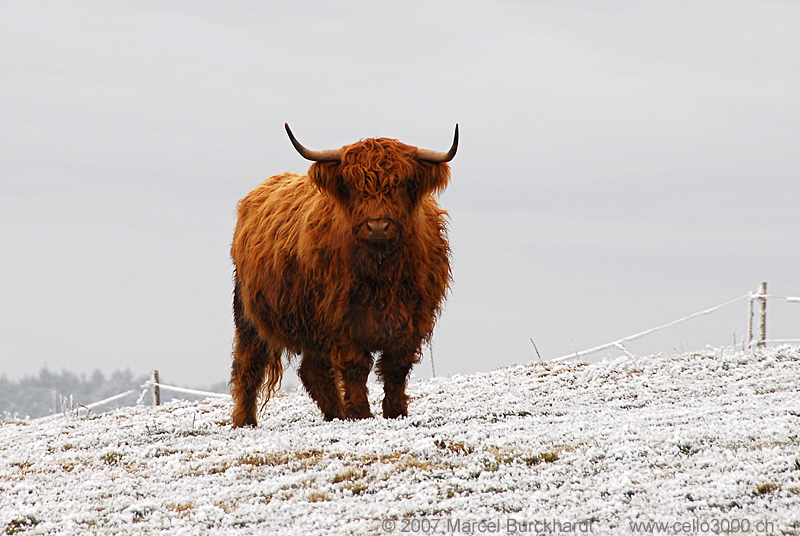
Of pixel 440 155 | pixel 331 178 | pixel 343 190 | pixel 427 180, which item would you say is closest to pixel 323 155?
pixel 331 178

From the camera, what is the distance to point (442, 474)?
6035mm

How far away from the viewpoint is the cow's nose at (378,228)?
26.9 feet

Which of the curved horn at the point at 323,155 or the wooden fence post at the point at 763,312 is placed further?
the wooden fence post at the point at 763,312

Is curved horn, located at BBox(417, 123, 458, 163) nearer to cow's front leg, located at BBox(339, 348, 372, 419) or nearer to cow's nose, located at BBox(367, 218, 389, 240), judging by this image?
cow's nose, located at BBox(367, 218, 389, 240)

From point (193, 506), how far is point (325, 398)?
457 cm

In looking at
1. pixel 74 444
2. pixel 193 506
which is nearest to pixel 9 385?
pixel 74 444

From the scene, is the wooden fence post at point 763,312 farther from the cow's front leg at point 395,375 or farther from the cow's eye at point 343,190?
the cow's eye at point 343,190

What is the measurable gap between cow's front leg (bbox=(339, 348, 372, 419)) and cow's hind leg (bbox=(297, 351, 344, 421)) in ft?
4.55

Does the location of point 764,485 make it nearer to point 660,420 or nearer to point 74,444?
point 660,420

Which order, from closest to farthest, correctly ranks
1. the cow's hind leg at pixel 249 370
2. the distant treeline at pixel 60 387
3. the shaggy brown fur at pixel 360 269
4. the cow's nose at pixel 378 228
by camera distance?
the cow's nose at pixel 378 228
the shaggy brown fur at pixel 360 269
the cow's hind leg at pixel 249 370
the distant treeline at pixel 60 387

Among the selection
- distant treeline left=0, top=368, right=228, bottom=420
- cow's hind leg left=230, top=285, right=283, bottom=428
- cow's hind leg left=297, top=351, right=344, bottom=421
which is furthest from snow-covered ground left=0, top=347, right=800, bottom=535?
distant treeline left=0, top=368, right=228, bottom=420

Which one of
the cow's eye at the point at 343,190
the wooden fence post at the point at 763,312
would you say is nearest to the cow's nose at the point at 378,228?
the cow's eye at the point at 343,190

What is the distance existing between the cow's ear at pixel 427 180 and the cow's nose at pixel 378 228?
764 millimetres

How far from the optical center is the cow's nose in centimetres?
820
